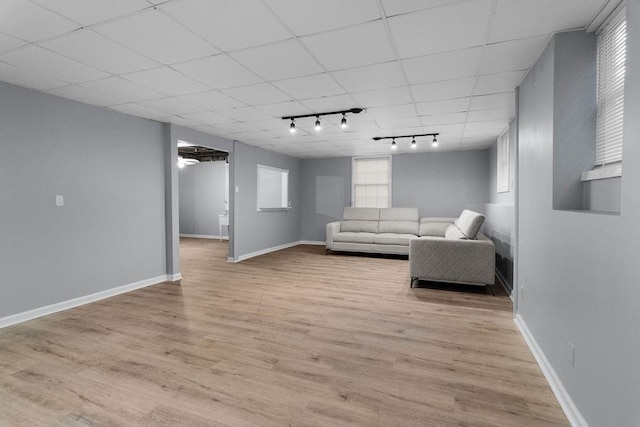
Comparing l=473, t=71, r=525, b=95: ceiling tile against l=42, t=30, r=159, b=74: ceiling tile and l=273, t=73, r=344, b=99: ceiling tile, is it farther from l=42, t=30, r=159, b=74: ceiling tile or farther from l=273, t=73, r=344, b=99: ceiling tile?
l=42, t=30, r=159, b=74: ceiling tile

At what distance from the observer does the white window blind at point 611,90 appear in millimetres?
1722

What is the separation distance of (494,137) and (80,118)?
A: 246 inches

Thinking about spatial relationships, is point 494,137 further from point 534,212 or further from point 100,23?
point 100,23

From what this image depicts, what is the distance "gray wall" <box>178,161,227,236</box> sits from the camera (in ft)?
32.1

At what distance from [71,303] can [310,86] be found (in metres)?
3.56

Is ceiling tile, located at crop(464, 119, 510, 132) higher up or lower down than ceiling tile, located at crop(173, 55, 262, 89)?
higher up

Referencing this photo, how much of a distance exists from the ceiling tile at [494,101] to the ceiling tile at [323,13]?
215cm

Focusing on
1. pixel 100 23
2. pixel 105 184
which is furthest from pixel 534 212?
pixel 105 184

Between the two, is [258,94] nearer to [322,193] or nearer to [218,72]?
[218,72]

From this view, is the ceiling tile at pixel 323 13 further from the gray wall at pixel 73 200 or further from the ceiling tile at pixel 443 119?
the gray wall at pixel 73 200

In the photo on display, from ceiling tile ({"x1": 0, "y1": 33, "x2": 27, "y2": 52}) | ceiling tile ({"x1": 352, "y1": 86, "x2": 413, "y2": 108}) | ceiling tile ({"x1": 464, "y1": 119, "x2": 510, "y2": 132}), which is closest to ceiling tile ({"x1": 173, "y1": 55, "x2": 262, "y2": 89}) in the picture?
ceiling tile ({"x1": 0, "y1": 33, "x2": 27, "y2": 52})

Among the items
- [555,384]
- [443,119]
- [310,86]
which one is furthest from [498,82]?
[555,384]

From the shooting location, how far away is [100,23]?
206 cm

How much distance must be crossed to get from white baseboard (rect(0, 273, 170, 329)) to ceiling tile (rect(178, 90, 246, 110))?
2.54 meters
